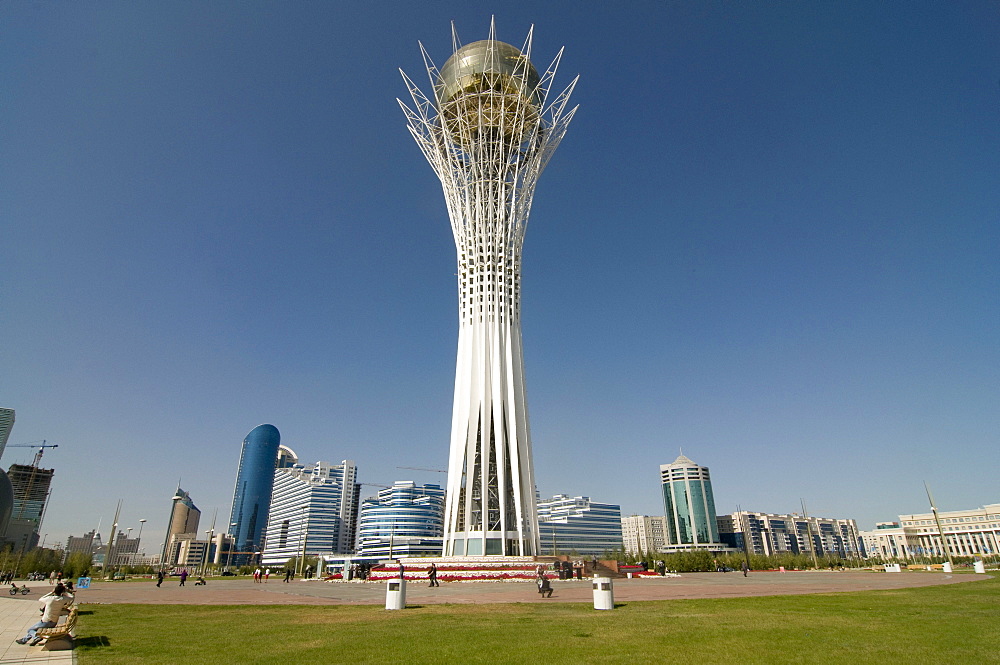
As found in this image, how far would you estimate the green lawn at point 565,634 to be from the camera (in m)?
8.53

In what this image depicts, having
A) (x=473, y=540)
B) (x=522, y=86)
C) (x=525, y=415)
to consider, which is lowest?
(x=473, y=540)

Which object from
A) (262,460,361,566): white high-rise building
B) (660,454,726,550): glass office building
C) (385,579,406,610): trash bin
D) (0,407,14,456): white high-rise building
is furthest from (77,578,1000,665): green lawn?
(0,407,14,456): white high-rise building

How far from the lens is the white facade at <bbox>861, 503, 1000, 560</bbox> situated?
4099 inches

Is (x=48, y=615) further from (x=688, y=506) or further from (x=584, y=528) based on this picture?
(x=688, y=506)

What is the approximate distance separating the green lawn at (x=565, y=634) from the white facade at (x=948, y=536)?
115 meters

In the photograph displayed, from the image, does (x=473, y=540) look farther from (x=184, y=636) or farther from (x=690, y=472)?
(x=690, y=472)

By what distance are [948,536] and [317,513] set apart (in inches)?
6127

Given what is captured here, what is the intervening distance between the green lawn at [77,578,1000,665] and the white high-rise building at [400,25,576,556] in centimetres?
2629

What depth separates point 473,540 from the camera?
40.8 meters

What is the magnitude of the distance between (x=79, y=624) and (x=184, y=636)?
4.05 meters

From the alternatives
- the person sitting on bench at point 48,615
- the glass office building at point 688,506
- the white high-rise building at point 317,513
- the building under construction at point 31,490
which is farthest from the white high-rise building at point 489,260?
the building under construction at point 31,490

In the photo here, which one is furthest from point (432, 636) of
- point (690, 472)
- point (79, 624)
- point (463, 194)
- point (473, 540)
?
point (690, 472)

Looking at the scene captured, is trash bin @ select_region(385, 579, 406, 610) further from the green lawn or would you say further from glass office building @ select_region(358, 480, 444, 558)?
glass office building @ select_region(358, 480, 444, 558)

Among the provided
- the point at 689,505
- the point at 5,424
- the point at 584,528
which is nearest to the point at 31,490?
the point at 5,424
